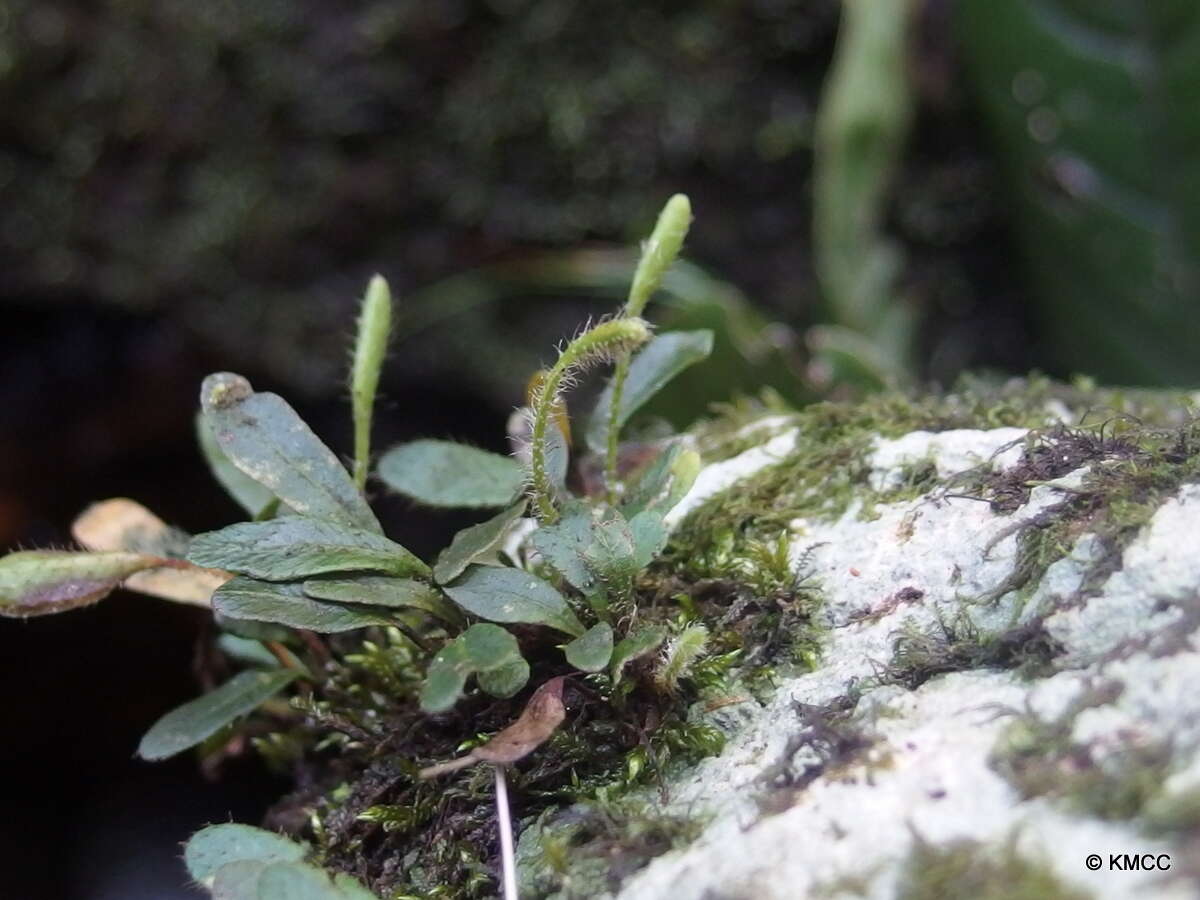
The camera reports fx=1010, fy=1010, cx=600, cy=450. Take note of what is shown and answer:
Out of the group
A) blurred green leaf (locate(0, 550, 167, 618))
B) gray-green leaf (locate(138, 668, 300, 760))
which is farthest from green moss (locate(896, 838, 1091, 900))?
blurred green leaf (locate(0, 550, 167, 618))

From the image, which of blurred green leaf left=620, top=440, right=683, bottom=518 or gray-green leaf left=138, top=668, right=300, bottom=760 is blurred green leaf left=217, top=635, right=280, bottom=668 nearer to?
gray-green leaf left=138, top=668, right=300, bottom=760

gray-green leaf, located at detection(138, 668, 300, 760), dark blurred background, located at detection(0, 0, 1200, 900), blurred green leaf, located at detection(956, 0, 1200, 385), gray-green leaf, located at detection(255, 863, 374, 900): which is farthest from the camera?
dark blurred background, located at detection(0, 0, 1200, 900)

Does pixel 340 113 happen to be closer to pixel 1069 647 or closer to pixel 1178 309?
pixel 1178 309

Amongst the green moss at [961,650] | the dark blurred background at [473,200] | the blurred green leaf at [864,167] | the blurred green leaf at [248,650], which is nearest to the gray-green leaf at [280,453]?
the blurred green leaf at [248,650]

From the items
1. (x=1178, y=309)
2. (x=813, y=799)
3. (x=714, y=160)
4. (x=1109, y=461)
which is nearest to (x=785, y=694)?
(x=813, y=799)

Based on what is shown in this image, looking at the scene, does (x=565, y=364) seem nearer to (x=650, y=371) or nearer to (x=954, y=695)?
(x=650, y=371)

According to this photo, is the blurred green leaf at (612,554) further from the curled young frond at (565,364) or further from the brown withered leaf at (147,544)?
the brown withered leaf at (147,544)
